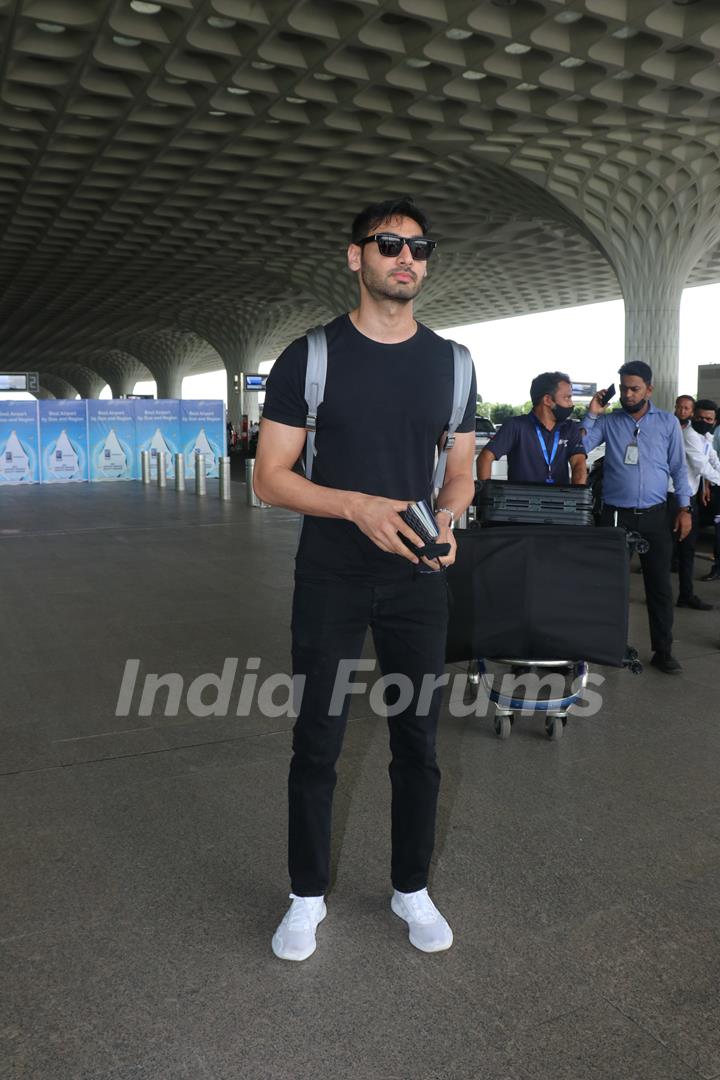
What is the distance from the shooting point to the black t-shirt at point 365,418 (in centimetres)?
234

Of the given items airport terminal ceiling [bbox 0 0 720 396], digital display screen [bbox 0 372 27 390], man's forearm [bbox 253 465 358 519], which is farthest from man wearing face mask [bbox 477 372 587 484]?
digital display screen [bbox 0 372 27 390]

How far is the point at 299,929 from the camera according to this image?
2.51 m

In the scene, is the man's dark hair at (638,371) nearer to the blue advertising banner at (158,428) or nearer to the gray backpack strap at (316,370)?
the gray backpack strap at (316,370)

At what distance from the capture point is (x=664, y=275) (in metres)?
20.5

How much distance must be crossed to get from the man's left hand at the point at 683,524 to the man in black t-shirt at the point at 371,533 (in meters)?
3.85

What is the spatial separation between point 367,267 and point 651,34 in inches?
552

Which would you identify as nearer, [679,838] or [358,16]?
[679,838]

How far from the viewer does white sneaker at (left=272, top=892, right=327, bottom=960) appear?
2482mm

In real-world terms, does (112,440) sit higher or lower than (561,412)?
lower

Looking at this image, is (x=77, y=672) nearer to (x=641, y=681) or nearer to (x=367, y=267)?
(x=641, y=681)

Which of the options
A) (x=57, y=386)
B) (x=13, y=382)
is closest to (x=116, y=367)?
(x=57, y=386)

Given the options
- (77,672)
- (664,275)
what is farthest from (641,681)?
(664,275)

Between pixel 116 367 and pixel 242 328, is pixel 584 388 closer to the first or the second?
pixel 242 328

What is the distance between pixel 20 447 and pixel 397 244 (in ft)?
69.9
